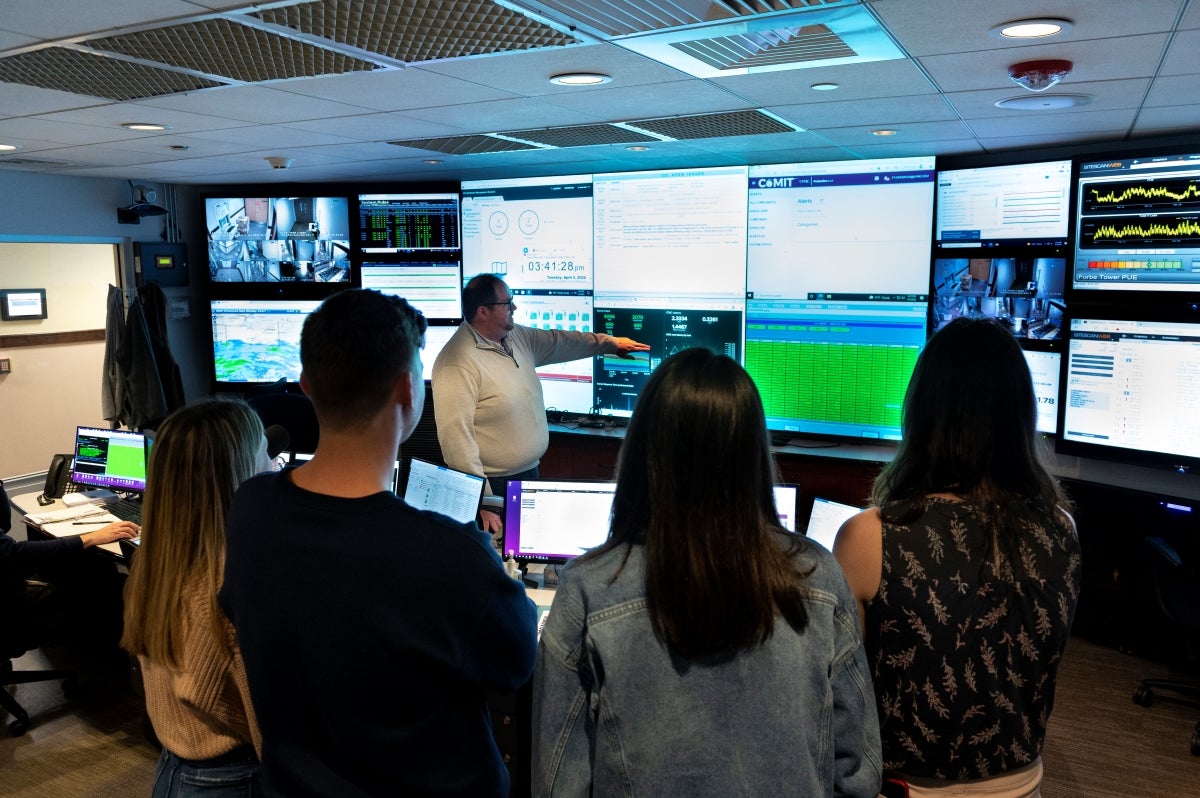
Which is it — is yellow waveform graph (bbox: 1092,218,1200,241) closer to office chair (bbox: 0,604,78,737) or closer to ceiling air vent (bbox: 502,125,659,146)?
ceiling air vent (bbox: 502,125,659,146)

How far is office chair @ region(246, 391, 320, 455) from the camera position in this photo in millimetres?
4523

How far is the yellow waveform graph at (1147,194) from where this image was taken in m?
3.63

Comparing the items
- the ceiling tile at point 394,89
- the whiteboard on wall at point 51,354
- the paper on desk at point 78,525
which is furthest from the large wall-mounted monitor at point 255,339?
the ceiling tile at point 394,89

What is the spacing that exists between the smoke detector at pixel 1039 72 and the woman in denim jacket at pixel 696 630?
1.89 metres

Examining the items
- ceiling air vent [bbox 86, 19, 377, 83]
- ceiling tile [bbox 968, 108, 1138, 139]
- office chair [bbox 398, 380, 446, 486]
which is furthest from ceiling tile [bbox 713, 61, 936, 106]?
office chair [bbox 398, 380, 446, 486]

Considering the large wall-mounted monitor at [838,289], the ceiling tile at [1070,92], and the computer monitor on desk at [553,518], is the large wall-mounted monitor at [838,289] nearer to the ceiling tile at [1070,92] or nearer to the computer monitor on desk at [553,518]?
the ceiling tile at [1070,92]

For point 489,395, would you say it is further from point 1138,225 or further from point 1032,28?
point 1138,225

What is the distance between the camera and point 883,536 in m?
1.38

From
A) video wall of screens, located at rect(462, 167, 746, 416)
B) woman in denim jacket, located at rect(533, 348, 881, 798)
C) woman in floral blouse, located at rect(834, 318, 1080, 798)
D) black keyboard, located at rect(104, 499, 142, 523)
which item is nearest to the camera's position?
woman in denim jacket, located at rect(533, 348, 881, 798)

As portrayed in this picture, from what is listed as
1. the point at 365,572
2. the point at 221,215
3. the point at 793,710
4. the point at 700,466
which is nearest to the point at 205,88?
the point at 365,572

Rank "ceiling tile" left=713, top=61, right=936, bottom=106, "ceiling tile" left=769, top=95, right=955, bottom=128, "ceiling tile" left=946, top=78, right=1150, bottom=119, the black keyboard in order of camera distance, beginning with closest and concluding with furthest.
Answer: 1. "ceiling tile" left=713, top=61, right=936, bottom=106
2. "ceiling tile" left=946, top=78, right=1150, bottom=119
3. "ceiling tile" left=769, top=95, right=955, bottom=128
4. the black keyboard

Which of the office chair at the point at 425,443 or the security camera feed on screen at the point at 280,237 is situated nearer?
the office chair at the point at 425,443

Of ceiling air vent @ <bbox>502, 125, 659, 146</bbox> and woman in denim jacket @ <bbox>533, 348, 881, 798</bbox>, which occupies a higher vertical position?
ceiling air vent @ <bbox>502, 125, 659, 146</bbox>

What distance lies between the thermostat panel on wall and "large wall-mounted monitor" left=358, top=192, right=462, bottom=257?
4.27 feet
